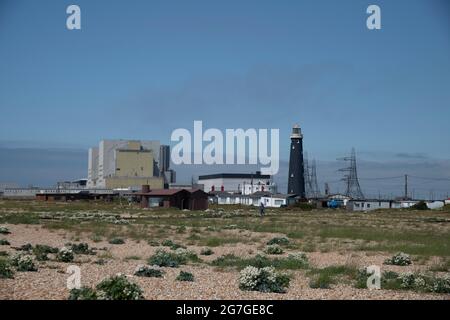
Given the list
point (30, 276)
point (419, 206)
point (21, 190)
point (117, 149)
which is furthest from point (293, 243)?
point (21, 190)

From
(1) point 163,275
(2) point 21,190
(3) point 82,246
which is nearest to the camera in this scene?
(1) point 163,275

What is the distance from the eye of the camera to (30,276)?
49.2 feet

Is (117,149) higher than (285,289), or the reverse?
(117,149)

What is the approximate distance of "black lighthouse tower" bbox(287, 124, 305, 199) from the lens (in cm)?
11681

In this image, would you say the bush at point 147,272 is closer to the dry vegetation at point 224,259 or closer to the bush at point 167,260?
the dry vegetation at point 224,259

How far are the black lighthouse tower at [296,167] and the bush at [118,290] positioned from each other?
105 metres

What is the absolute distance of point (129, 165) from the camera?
14038 centimetres

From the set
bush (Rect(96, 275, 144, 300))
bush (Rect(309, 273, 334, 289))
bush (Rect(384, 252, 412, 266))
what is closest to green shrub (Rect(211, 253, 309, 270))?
bush (Rect(309, 273, 334, 289))

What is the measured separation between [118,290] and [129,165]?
428 feet

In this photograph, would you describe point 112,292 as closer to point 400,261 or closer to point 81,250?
point 81,250
